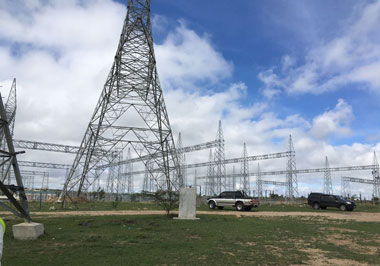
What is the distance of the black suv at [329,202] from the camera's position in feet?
91.9

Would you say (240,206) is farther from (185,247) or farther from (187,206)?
(185,247)

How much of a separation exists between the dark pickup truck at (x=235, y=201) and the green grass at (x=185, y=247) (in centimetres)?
1305

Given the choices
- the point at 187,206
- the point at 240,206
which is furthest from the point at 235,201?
the point at 187,206

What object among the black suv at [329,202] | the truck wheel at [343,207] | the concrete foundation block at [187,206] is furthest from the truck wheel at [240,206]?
the truck wheel at [343,207]

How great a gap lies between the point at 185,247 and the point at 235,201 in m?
17.4

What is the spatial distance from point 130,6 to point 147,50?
3.43 m

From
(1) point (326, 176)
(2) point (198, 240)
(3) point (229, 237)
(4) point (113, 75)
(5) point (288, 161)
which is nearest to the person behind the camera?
(2) point (198, 240)

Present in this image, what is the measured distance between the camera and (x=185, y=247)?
25.6 feet

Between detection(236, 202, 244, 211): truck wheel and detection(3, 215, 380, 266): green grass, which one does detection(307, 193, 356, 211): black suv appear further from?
detection(3, 215, 380, 266): green grass

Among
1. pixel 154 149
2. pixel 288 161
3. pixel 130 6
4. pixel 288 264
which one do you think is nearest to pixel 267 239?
pixel 288 264

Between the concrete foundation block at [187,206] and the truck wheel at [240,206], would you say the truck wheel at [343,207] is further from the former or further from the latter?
the concrete foundation block at [187,206]

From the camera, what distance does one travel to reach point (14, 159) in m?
8.24

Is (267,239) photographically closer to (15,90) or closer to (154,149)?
(154,149)

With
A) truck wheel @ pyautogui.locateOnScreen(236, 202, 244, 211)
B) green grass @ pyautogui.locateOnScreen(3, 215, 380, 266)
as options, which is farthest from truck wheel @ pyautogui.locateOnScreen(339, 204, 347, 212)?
green grass @ pyautogui.locateOnScreen(3, 215, 380, 266)
